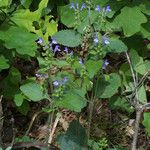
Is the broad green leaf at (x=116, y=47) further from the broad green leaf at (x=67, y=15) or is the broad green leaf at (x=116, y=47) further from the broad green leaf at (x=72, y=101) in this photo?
the broad green leaf at (x=67, y=15)

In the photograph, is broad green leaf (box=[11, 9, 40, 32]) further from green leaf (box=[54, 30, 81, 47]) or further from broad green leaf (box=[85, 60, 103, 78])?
broad green leaf (box=[85, 60, 103, 78])

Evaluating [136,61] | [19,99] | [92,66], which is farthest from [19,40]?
[136,61]

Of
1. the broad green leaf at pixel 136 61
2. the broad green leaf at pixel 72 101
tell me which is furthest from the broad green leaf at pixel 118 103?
the broad green leaf at pixel 72 101

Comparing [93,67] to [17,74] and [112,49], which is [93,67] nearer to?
[112,49]

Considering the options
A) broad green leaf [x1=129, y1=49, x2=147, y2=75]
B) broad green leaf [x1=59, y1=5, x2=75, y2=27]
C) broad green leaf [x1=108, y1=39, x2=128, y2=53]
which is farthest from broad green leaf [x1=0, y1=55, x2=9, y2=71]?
broad green leaf [x1=129, y1=49, x2=147, y2=75]

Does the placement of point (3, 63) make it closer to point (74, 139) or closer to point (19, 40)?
point (19, 40)

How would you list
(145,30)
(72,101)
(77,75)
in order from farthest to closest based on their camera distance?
(145,30) → (77,75) → (72,101)
